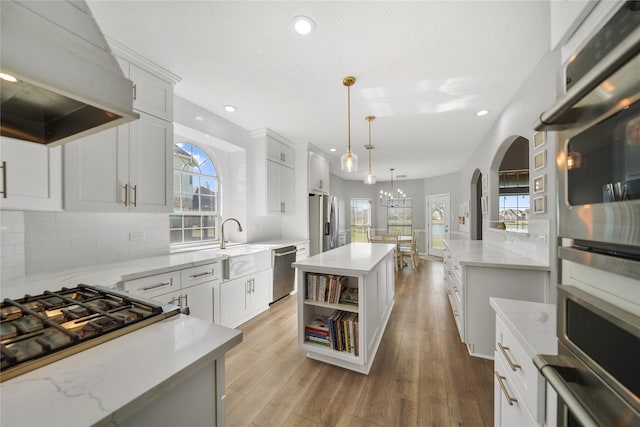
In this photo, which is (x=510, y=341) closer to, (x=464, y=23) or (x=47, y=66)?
(x=47, y=66)

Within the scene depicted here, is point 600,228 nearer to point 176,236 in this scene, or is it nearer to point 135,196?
point 135,196

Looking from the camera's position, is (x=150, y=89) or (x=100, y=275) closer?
(x=100, y=275)

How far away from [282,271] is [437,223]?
6.10m

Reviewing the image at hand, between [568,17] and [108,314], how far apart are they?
1790mm

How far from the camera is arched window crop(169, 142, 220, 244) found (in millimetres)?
3092

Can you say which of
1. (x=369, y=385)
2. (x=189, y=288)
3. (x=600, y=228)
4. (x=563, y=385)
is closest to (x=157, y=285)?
(x=189, y=288)

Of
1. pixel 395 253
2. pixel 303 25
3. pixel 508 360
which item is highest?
pixel 303 25

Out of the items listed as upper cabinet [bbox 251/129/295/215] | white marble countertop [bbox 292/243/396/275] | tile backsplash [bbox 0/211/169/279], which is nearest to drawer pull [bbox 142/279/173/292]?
tile backsplash [bbox 0/211/169/279]

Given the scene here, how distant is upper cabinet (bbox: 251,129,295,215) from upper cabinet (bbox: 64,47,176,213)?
59.2 inches

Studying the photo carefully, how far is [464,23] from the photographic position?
1646 millimetres

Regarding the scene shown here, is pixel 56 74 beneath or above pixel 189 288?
above

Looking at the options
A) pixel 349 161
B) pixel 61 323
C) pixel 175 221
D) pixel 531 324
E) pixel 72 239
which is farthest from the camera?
pixel 175 221

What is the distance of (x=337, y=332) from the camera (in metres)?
2.06

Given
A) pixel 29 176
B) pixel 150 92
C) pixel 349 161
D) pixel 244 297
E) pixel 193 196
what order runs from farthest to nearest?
pixel 193 196 < pixel 244 297 < pixel 349 161 < pixel 150 92 < pixel 29 176
